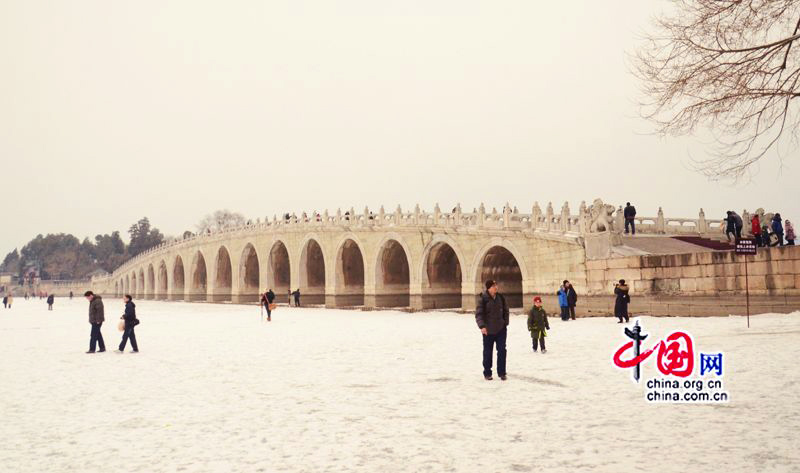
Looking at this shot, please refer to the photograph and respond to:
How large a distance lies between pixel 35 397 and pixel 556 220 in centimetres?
2118

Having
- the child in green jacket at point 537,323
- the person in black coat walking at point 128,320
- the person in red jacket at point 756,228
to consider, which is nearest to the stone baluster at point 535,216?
the person in red jacket at point 756,228

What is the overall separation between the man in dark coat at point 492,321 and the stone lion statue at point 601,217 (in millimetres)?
14426

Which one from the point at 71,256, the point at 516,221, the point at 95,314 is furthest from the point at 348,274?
the point at 71,256

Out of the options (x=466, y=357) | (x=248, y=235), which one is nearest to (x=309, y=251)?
(x=248, y=235)

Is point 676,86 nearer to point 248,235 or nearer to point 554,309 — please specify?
point 554,309

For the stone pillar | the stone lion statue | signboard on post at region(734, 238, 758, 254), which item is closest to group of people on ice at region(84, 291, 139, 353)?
signboard on post at region(734, 238, 758, 254)

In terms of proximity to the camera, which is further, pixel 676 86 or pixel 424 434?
pixel 676 86

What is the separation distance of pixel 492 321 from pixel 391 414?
2.74m

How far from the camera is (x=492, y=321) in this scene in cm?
1000

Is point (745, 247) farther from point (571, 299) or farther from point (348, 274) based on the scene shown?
point (348, 274)

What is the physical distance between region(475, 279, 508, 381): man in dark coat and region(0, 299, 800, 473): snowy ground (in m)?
0.41

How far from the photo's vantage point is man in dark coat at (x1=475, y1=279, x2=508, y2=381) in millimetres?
10000

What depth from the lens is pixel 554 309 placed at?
1040 inches

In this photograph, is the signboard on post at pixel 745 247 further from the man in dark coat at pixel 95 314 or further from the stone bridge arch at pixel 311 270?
the stone bridge arch at pixel 311 270
